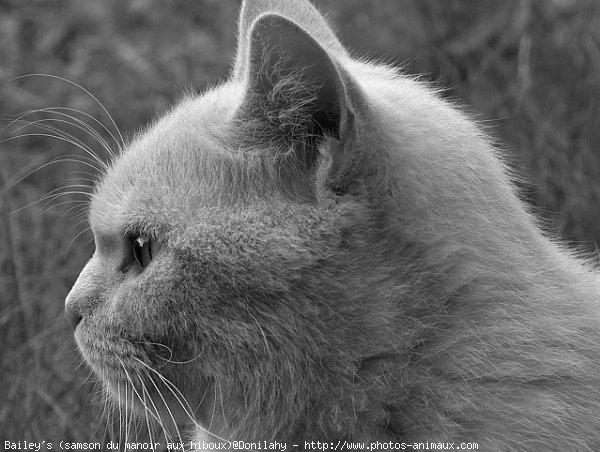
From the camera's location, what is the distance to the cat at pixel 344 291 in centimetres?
211

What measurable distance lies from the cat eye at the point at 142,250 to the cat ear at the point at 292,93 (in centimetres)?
35

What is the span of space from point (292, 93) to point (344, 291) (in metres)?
0.46

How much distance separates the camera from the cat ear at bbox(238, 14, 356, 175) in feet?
6.51

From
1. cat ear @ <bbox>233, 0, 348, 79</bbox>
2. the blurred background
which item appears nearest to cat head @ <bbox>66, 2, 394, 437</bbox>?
cat ear @ <bbox>233, 0, 348, 79</bbox>

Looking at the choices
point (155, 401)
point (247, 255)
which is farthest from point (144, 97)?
point (247, 255)

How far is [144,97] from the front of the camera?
5336 mm

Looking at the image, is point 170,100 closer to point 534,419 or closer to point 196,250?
point 196,250

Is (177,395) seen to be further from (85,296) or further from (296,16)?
(296,16)

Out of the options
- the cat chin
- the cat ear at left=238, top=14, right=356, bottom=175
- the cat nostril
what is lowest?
the cat chin

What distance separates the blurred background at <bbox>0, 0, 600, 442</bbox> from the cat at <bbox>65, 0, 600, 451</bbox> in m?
0.78

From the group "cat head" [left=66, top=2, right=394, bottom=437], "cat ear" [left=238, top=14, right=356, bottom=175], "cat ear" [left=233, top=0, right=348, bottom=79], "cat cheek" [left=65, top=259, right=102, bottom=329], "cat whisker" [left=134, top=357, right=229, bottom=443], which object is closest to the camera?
"cat ear" [left=238, top=14, right=356, bottom=175]

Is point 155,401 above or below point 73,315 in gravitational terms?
below

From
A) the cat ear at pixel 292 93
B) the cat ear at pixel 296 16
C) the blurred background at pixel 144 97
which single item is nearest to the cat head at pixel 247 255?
the cat ear at pixel 292 93

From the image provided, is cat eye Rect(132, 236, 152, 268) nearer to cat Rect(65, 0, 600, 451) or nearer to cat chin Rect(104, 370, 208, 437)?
cat Rect(65, 0, 600, 451)
